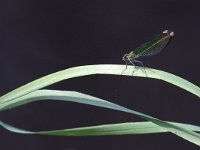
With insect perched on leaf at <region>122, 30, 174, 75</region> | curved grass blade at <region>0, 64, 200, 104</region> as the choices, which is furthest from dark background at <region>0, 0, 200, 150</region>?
curved grass blade at <region>0, 64, 200, 104</region>

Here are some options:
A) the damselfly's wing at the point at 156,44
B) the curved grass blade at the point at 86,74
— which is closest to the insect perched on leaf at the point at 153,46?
the damselfly's wing at the point at 156,44

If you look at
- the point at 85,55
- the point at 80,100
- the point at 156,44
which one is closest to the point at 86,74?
the point at 80,100

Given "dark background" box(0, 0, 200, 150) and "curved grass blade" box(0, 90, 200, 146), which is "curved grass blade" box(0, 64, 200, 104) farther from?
"dark background" box(0, 0, 200, 150)

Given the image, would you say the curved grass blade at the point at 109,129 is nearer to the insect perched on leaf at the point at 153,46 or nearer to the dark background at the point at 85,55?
the insect perched on leaf at the point at 153,46

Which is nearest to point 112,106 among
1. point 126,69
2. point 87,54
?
point 126,69

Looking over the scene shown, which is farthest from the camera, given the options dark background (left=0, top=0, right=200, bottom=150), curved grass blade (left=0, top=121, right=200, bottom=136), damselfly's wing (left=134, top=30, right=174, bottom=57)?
dark background (left=0, top=0, right=200, bottom=150)
